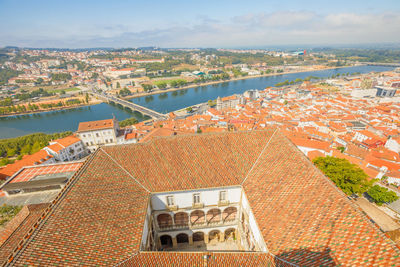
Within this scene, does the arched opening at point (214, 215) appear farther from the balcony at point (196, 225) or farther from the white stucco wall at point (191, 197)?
the white stucco wall at point (191, 197)

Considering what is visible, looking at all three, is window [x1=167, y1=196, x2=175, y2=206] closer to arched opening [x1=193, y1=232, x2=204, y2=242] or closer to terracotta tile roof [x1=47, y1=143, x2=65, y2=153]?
arched opening [x1=193, y1=232, x2=204, y2=242]

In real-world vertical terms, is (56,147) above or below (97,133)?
below

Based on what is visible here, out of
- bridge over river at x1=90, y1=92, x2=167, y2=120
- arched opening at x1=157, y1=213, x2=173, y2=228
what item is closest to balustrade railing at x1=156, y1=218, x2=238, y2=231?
arched opening at x1=157, y1=213, x2=173, y2=228

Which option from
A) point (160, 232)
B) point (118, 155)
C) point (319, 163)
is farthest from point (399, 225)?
point (118, 155)

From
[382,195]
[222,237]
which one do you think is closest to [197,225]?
[222,237]

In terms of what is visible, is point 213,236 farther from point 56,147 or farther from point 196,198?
point 56,147

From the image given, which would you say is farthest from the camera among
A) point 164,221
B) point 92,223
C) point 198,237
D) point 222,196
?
point 198,237

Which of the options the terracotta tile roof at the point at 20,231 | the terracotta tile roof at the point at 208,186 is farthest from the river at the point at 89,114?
the terracotta tile roof at the point at 208,186
